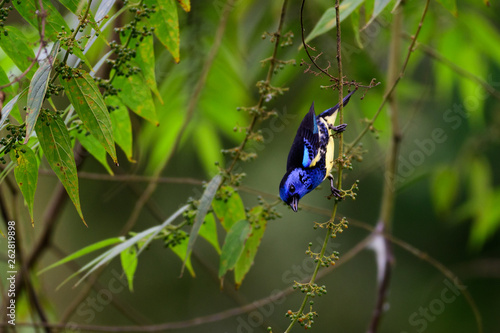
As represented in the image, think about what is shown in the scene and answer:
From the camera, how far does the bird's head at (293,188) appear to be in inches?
87.7

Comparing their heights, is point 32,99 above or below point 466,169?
below

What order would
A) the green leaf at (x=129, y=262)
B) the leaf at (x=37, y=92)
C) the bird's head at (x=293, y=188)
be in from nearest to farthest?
the leaf at (x=37, y=92)
the green leaf at (x=129, y=262)
the bird's head at (x=293, y=188)

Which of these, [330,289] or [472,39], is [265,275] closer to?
[330,289]

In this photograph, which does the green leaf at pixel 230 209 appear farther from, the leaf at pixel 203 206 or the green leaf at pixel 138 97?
the green leaf at pixel 138 97

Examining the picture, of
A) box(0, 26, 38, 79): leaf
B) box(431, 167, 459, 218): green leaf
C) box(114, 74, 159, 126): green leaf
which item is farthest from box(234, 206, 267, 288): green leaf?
box(431, 167, 459, 218): green leaf

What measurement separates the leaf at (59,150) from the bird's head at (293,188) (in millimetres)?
987

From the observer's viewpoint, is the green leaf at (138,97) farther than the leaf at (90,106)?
Yes

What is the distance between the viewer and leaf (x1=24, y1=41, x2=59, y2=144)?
1272mm

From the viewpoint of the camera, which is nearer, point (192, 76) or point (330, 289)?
point (192, 76)

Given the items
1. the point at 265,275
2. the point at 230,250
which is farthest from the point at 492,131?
the point at 265,275

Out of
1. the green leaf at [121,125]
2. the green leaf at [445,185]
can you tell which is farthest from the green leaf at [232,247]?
the green leaf at [445,185]

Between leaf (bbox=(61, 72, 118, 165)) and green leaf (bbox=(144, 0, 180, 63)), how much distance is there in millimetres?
477

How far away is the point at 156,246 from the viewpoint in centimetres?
694

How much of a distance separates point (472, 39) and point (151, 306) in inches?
198
